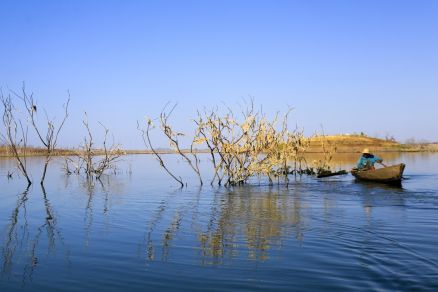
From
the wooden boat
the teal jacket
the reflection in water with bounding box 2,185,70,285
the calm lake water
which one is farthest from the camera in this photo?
the teal jacket

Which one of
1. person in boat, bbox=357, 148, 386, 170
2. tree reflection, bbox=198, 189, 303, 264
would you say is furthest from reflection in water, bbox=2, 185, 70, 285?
person in boat, bbox=357, 148, 386, 170

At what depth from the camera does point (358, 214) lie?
13.8 metres

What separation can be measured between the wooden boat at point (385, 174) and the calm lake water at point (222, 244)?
377 centimetres

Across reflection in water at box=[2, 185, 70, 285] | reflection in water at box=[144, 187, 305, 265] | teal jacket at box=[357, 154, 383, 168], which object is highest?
teal jacket at box=[357, 154, 383, 168]

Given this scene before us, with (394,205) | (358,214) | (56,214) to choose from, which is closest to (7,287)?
(56,214)

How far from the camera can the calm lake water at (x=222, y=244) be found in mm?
7070

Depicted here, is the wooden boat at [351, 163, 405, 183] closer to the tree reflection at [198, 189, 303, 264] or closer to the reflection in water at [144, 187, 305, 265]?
the reflection in water at [144, 187, 305, 265]

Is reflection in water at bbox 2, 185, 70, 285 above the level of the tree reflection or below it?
below

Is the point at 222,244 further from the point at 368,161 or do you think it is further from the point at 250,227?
the point at 368,161

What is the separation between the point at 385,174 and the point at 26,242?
1756 centimetres

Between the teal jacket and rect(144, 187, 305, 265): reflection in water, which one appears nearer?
rect(144, 187, 305, 265): reflection in water

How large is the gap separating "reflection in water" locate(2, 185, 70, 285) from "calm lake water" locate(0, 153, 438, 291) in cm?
2

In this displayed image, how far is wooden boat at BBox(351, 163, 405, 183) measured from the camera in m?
22.1

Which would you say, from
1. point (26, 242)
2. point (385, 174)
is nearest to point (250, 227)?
point (26, 242)
